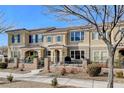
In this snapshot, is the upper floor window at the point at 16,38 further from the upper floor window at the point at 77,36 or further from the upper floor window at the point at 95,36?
the upper floor window at the point at 95,36

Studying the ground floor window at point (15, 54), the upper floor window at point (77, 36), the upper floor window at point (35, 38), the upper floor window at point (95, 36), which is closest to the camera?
the upper floor window at point (95, 36)

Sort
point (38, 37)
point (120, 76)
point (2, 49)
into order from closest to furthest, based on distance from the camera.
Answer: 1. point (120, 76)
2. point (38, 37)
3. point (2, 49)

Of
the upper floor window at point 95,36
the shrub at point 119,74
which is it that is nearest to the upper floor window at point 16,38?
the upper floor window at point 95,36

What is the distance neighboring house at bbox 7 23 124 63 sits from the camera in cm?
3064

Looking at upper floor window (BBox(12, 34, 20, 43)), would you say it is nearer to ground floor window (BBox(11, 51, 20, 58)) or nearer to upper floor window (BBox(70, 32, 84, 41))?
ground floor window (BBox(11, 51, 20, 58))

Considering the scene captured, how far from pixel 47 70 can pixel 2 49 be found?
42.4 metres

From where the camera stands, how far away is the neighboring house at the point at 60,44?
3064 centimetres

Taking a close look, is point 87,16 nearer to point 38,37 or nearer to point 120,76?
point 120,76

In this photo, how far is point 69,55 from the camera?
32688 millimetres

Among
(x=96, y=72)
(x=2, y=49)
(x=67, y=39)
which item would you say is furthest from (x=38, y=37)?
(x=2, y=49)

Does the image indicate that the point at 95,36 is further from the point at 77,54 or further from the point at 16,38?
the point at 16,38

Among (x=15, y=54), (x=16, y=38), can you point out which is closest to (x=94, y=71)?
(x=15, y=54)

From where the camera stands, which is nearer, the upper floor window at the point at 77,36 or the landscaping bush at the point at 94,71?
the landscaping bush at the point at 94,71

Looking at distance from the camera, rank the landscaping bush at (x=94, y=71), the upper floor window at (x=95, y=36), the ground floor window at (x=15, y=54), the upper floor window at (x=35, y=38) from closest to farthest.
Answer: the landscaping bush at (x=94, y=71), the upper floor window at (x=95, y=36), the upper floor window at (x=35, y=38), the ground floor window at (x=15, y=54)
